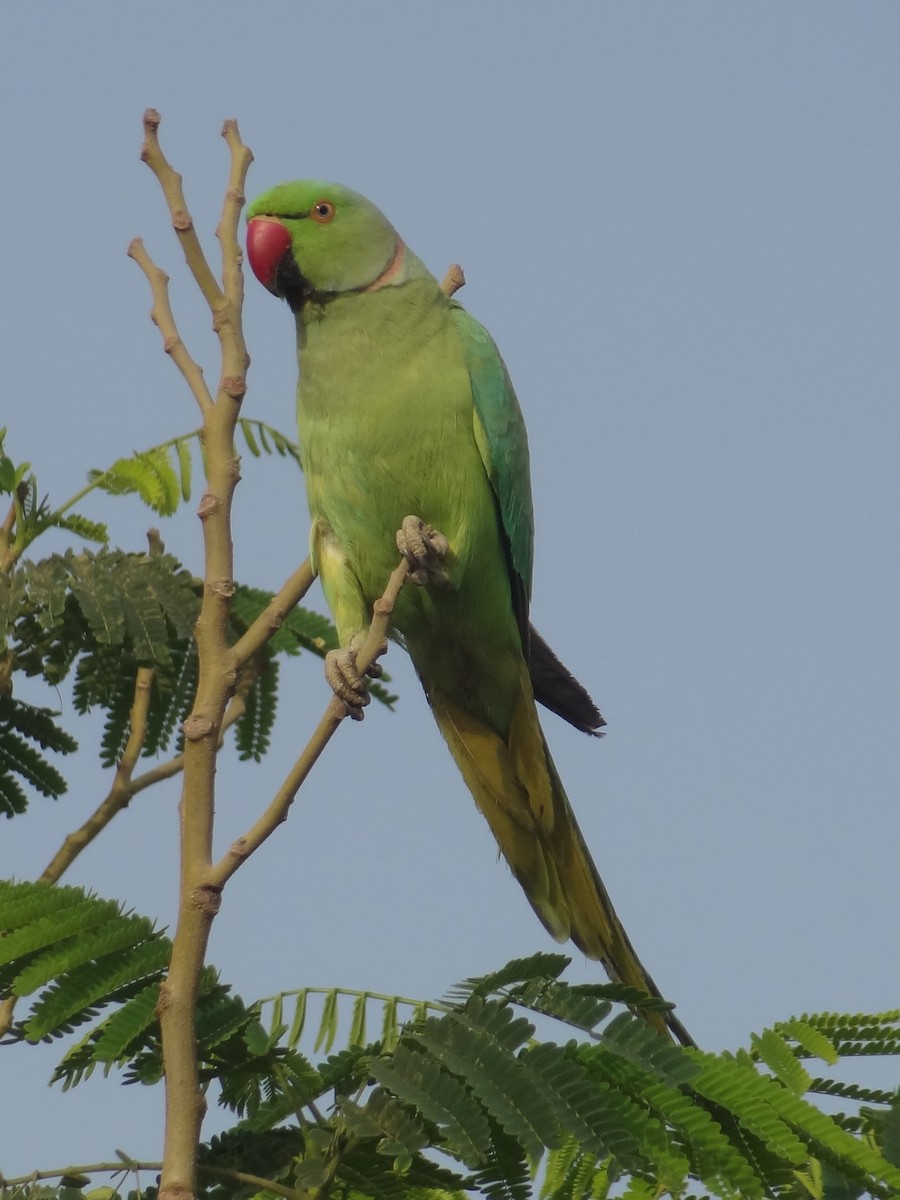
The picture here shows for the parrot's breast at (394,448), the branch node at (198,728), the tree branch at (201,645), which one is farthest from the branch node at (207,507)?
the parrot's breast at (394,448)

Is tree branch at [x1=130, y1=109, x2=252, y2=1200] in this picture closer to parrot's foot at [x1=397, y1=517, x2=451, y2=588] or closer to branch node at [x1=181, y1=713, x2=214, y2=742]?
branch node at [x1=181, y1=713, x2=214, y2=742]

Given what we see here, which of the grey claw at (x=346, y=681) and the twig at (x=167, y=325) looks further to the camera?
the grey claw at (x=346, y=681)

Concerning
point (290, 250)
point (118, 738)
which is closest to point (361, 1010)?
point (118, 738)

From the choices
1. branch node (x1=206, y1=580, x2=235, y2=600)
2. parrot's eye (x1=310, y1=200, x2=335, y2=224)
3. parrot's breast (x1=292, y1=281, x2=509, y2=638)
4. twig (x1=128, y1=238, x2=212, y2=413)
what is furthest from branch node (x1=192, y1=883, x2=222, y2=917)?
parrot's eye (x1=310, y1=200, x2=335, y2=224)

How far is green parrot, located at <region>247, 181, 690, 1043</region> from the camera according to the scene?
369 cm

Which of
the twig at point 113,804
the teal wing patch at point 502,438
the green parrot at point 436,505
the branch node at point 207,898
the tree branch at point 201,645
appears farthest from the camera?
the teal wing patch at point 502,438

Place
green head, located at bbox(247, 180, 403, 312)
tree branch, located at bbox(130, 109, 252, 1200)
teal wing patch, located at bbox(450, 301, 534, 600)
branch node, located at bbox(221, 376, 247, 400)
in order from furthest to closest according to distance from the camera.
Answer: green head, located at bbox(247, 180, 403, 312), teal wing patch, located at bbox(450, 301, 534, 600), branch node, located at bbox(221, 376, 247, 400), tree branch, located at bbox(130, 109, 252, 1200)

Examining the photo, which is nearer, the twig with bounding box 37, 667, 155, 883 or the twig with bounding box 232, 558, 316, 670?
the twig with bounding box 232, 558, 316, 670

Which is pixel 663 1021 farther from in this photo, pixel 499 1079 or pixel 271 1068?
pixel 271 1068

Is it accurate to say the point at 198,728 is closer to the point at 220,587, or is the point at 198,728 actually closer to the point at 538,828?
the point at 220,587

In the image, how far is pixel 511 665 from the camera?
4043mm

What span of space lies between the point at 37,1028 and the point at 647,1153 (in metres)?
0.97

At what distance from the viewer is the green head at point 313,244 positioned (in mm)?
4098

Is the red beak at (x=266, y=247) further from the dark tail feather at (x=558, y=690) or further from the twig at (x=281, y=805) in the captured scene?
the twig at (x=281, y=805)
